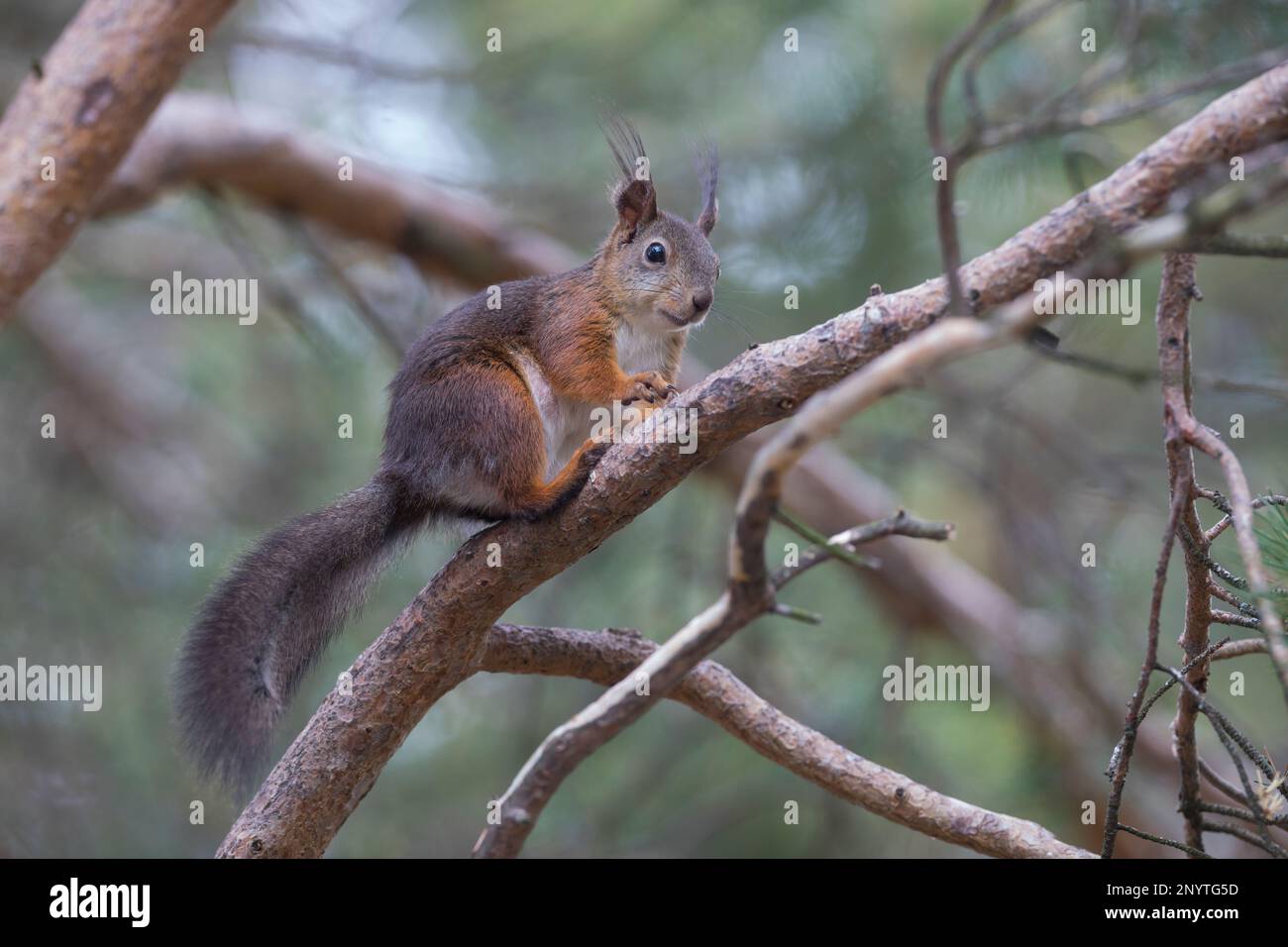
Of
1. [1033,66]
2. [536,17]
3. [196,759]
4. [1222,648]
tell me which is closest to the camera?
[1222,648]

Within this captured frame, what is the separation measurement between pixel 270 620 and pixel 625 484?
2.26 feet

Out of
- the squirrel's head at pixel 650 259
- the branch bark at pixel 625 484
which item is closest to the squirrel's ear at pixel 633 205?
the squirrel's head at pixel 650 259

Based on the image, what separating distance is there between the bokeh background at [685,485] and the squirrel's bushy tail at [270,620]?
4.21ft

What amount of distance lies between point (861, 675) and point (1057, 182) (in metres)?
1.85

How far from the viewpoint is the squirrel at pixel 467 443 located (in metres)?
1.84

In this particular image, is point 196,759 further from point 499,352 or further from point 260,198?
point 260,198

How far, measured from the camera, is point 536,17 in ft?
15.0

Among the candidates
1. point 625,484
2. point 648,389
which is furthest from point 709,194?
point 625,484

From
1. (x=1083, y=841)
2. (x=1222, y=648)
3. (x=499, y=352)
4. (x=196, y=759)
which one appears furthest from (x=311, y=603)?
(x=1083, y=841)

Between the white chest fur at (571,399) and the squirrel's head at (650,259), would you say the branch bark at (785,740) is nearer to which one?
the white chest fur at (571,399)

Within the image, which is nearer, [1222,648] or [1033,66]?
[1222,648]

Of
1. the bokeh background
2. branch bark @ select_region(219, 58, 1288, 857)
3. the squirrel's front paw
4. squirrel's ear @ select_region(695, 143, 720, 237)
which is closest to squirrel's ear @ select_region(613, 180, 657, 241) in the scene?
squirrel's ear @ select_region(695, 143, 720, 237)

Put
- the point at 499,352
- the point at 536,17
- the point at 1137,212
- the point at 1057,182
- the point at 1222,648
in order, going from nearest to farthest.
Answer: the point at 1137,212 < the point at 1222,648 < the point at 499,352 < the point at 1057,182 < the point at 536,17
